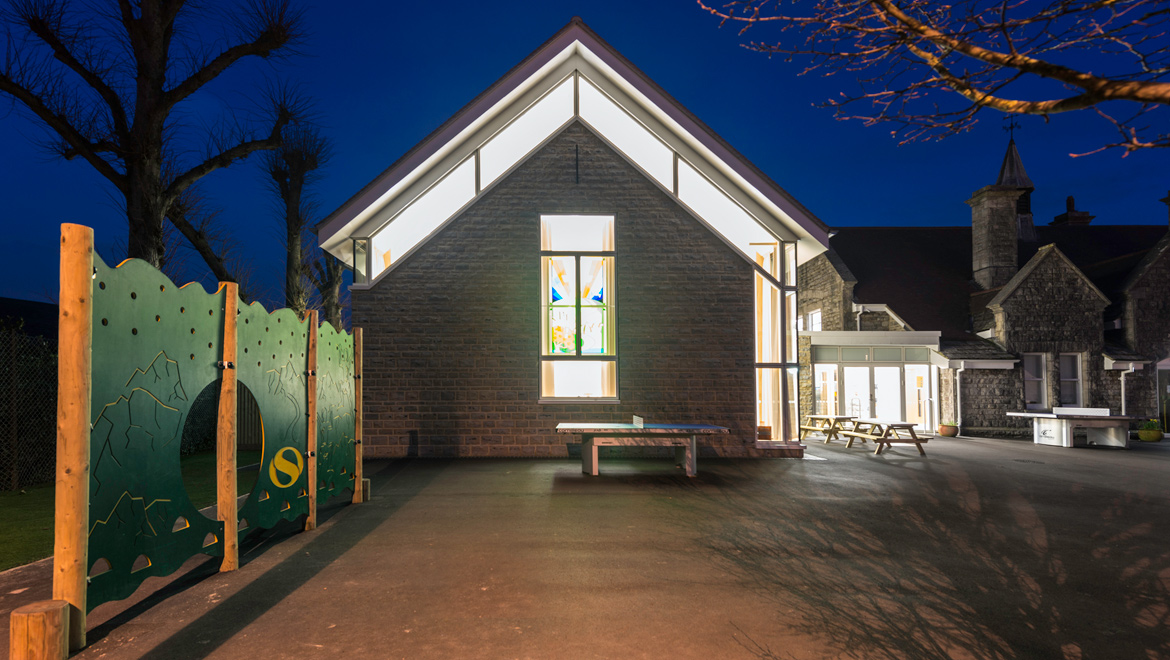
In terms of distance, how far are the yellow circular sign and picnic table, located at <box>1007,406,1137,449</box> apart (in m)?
16.8

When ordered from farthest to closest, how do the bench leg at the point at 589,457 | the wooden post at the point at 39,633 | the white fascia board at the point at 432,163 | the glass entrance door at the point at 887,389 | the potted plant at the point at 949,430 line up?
1. the glass entrance door at the point at 887,389
2. the potted plant at the point at 949,430
3. the white fascia board at the point at 432,163
4. the bench leg at the point at 589,457
5. the wooden post at the point at 39,633

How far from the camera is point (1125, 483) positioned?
340 inches

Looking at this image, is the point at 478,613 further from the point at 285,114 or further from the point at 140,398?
the point at 285,114

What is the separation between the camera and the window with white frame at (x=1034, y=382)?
678 inches

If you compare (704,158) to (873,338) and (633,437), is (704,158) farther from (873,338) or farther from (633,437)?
(873,338)

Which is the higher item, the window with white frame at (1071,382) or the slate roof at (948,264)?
the slate roof at (948,264)

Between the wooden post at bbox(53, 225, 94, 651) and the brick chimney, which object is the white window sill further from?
the brick chimney

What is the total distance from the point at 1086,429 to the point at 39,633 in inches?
806

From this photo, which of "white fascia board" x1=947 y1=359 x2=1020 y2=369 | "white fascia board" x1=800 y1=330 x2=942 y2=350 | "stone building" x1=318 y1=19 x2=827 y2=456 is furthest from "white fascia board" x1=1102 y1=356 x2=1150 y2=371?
"stone building" x1=318 y1=19 x2=827 y2=456

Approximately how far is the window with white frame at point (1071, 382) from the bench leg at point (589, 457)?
55.1 ft

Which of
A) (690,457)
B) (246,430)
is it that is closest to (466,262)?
(690,457)

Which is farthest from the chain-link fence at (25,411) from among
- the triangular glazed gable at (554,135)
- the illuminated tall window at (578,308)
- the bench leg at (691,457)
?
the bench leg at (691,457)

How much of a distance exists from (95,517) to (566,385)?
26.5 ft

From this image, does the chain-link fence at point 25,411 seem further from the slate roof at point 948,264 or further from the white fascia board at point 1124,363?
the white fascia board at point 1124,363
